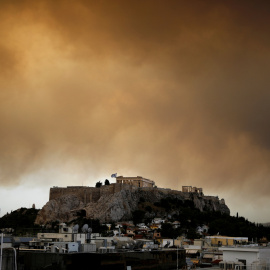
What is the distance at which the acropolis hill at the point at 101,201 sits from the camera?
104m

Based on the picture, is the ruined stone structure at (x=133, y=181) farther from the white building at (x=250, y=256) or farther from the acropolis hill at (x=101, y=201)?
the white building at (x=250, y=256)

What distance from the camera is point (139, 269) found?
28188 mm

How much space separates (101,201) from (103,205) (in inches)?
87.5

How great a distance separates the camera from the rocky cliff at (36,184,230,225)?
103000mm

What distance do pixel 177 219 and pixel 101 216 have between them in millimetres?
20027

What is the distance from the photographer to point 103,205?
104875mm

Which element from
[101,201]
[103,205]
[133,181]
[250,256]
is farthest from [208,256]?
[133,181]

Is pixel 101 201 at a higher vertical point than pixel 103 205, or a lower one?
higher

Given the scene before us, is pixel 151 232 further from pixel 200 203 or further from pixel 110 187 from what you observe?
pixel 200 203

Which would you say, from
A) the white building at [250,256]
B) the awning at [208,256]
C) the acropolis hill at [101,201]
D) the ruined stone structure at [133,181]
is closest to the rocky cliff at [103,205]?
the acropolis hill at [101,201]

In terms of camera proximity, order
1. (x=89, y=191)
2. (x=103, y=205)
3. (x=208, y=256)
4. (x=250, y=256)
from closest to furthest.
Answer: (x=250, y=256) → (x=208, y=256) → (x=103, y=205) → (x=89, y=191)

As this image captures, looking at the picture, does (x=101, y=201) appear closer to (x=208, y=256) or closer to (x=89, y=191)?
(x=89, y=191)

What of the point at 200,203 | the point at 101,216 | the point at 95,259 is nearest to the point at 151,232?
the point at 101,216

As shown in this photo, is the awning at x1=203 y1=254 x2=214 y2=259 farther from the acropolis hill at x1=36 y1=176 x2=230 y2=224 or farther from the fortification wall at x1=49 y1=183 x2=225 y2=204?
the fortification wall at x1=49 y1=183 x2=225 y2=204
